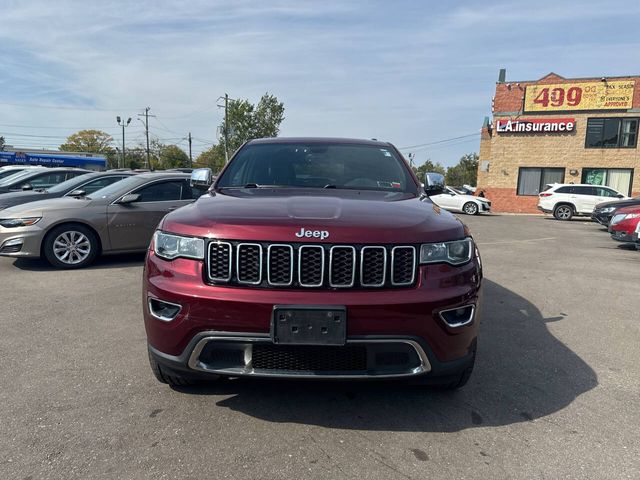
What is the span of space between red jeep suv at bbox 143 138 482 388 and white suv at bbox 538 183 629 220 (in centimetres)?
2088

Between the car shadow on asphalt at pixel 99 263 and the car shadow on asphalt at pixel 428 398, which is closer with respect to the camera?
the car shadow on asphalt at pixel 428 398

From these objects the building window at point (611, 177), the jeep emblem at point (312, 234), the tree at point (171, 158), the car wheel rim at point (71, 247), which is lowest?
the car wheel rim at point (71, 247)

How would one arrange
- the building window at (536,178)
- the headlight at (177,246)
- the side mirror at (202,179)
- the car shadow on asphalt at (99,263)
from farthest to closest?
the building window at (536,178) < the car shadow on asphalt at (99,263) < the side mirror at (202,179) < the headlight at (177,246)

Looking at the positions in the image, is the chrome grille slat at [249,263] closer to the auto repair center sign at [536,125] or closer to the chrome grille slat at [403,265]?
the chrome grille slat at [403,265]

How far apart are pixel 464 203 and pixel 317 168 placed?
2075 cm

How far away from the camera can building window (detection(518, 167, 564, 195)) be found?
27203mm

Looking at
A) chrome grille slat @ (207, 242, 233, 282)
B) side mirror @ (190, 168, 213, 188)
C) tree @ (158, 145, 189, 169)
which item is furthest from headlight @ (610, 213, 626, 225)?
tree @ (158, 145, 189, 169)

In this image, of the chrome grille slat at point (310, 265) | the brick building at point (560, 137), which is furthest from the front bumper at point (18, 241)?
the brick building at point (560, 137)

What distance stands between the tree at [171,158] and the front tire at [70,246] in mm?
84119

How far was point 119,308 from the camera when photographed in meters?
5.05

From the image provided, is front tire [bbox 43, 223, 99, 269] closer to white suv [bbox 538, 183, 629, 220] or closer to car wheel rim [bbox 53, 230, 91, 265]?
car wheel rim [bbox 53, 230, 91, 265]

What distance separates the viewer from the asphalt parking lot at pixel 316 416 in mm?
2350

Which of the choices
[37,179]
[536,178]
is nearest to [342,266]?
[37,179]

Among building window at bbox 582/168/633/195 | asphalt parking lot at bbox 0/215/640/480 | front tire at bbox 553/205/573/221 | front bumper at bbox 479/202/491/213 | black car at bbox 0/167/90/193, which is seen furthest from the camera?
building window at bbox 582/168/633/195
